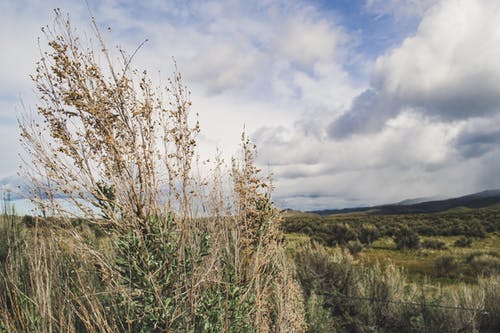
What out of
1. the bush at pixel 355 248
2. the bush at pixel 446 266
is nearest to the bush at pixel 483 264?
the bush at pixel 446 266

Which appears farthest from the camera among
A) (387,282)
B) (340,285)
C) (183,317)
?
(340,285)

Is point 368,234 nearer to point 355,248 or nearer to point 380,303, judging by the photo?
point 355,248

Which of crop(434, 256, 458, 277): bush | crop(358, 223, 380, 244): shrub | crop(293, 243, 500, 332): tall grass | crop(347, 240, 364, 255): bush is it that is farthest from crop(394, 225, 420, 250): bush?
crop(293, 243, 500, 332): tall grass

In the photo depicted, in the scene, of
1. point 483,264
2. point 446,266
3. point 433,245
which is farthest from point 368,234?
point 483,264

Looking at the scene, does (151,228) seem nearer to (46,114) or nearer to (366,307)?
(46,114)

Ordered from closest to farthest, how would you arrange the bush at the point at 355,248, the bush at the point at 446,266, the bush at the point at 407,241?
1. the bush at the point at 446,266
2. the bush at the point at 355,248
3. the bush at the point at 407,241

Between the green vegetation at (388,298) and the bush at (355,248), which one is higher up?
the green vegetation at (388,298)

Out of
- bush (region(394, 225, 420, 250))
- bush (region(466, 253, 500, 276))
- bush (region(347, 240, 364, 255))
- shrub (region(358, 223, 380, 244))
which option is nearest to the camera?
bush (region(466, 253, 500, 276))

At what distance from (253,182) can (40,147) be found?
2.82 m

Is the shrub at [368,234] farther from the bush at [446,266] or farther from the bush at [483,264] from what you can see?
the bush at [483,264]

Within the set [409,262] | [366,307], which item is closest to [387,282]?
[366,307]

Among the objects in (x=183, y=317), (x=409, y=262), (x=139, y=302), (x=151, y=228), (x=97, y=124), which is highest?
(x=97, y=124)

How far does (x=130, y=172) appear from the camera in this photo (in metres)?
2.92

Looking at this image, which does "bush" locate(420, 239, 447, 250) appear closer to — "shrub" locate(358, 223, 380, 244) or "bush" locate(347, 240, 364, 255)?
"shrub" locate(358, 223, 380, 244)
